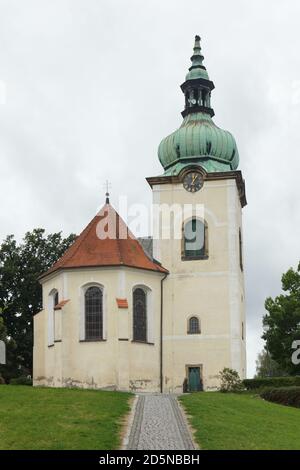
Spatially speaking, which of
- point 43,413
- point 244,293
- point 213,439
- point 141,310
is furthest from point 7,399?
point 244,293

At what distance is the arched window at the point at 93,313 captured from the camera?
42.0 meters

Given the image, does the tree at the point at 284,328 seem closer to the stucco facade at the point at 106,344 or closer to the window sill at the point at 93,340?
the stucco facade at the point at 106,344

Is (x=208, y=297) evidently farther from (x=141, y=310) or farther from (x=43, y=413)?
(x=43, y=413)

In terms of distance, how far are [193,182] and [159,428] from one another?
24.8 metres

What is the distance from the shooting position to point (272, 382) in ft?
133

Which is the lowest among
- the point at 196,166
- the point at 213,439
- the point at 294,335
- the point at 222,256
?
the point at 213,439

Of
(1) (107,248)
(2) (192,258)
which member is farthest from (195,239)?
(1) (107,248)

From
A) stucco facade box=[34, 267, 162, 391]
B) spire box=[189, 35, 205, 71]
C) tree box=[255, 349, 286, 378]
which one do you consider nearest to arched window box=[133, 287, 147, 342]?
stucco facade box=[34, 267, 162, 391]

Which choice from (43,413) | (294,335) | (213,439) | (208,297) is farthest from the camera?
(294,335)

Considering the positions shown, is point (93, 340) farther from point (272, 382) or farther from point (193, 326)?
point (272, 382)

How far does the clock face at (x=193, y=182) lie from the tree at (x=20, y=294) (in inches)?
570

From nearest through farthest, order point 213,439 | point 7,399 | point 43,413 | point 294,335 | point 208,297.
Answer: point 213,439 < point 43,413 < point 7,399 < point 208,297 < point 294,335

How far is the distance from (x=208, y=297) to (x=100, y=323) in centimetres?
663

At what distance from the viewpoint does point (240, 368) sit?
4344 centimetres
